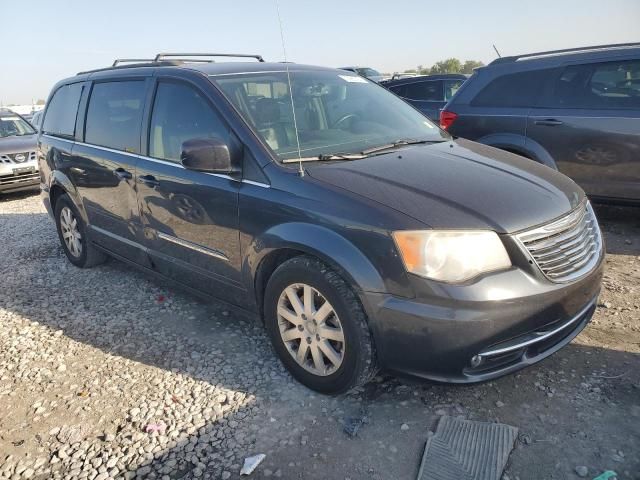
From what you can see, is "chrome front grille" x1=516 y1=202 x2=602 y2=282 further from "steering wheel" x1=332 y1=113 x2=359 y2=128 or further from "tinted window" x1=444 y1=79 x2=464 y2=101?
"tinted window" x1=444 y1=79 x2=464 y2=101

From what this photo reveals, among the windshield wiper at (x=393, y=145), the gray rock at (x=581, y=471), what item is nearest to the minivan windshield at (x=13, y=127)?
the windshield wiper at (x=393, y=145)

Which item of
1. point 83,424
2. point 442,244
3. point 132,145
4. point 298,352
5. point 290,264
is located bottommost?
point 83,424

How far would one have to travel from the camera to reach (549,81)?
5344mm

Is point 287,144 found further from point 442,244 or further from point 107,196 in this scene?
point 107,196

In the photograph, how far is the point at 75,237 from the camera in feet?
16.6

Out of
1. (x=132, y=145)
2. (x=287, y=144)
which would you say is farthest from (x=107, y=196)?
(x=287, y=144)

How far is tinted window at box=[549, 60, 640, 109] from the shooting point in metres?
4.97

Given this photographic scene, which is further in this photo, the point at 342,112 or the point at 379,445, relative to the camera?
the point at 342,112

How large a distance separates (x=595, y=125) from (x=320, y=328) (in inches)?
151

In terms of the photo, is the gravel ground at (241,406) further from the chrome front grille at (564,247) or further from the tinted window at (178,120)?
the tinted window at (178,120)

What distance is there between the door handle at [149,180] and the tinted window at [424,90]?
6.78m

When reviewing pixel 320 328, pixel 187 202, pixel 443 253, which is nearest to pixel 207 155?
pixel 187 202

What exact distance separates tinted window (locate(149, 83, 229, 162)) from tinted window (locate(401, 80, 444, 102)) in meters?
6.61

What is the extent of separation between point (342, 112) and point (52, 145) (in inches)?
124
